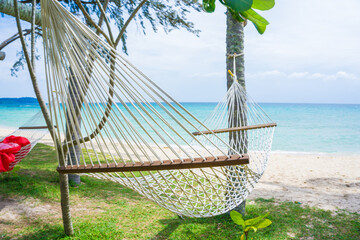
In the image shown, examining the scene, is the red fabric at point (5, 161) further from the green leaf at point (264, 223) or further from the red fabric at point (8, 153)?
the green leaf at point (264, 223)

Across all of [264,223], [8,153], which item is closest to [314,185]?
[264,223]

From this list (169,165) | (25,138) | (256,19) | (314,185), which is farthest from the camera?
(314,185)

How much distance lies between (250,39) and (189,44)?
5.92 meters

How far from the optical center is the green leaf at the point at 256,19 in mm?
823

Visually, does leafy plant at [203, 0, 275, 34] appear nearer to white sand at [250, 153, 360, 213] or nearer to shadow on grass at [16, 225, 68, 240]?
shadow on grass at [16, 225, 68, 240]

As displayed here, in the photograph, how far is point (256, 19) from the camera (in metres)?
0.85

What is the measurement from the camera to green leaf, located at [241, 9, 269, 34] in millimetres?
823

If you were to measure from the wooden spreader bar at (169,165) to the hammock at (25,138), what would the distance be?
865 mm

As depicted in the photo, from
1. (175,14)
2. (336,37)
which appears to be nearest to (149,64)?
(336,37)

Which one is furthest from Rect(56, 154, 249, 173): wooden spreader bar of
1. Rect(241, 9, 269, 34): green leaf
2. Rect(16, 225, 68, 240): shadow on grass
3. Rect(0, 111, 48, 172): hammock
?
Rect(0, 111, 48, 172): hammock

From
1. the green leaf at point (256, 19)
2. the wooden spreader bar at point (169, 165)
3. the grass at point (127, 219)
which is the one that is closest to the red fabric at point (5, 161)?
the grass at point (127, 219)

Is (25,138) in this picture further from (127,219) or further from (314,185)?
(314,185)

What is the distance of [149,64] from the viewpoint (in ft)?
95.5

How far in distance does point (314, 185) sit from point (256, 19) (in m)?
3.47
